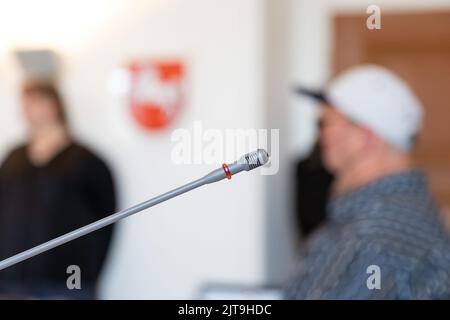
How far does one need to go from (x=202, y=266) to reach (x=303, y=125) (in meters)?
0.87

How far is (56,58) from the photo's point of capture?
2.66 metres

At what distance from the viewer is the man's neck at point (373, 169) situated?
1.33 metres

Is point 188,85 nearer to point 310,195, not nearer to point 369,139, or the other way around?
point 310,195

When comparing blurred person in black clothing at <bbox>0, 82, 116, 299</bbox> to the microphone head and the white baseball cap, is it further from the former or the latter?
the microphone head

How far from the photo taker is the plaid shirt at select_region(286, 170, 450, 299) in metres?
0.99

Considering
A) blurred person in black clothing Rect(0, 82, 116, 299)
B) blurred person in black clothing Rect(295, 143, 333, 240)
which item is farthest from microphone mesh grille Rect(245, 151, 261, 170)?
blurred person in black clothing Rect(295, 143, 333, 240)

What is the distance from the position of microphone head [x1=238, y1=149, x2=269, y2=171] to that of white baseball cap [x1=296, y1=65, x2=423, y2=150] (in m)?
0.73

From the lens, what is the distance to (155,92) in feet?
8.40

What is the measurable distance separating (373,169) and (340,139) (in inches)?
4.1

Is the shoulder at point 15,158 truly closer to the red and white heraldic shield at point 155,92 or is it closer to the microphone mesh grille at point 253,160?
the red and white heraldic shield at point 155,92

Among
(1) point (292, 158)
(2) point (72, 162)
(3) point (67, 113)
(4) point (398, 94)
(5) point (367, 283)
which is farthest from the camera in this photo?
(1) point (292, 158)

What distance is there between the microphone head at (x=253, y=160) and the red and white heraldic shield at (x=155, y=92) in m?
1.85
